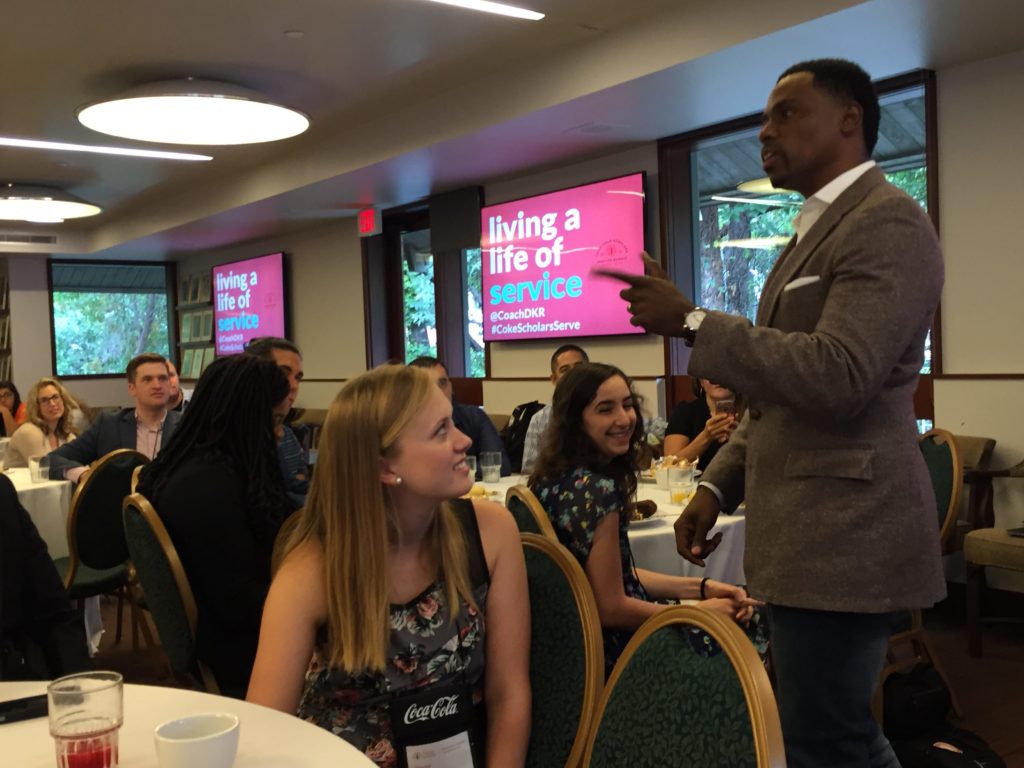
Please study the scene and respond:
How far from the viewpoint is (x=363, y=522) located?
1.47 meters

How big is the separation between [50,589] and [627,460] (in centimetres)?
144

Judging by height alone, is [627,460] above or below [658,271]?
below

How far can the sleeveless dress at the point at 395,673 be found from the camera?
4.83ft

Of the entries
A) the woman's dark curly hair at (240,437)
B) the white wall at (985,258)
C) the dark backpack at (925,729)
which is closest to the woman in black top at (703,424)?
the dark backpack at (925,729)

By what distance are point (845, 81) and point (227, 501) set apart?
1643 mm

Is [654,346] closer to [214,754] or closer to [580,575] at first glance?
[580,575]

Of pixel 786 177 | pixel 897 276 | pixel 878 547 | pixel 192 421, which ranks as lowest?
pixel 878 547

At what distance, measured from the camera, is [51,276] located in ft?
38.1

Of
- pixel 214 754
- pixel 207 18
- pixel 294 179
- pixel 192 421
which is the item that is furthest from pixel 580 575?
pixel 294 179

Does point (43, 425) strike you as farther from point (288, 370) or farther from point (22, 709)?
point (22, 709)

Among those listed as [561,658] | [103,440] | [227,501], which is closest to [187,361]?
[103,440]

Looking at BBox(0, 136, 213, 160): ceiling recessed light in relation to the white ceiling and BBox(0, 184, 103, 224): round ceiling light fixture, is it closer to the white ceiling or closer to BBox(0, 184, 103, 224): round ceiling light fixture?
the white ceiling

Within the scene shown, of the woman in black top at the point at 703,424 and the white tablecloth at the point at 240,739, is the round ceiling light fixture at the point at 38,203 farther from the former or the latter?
the white tablecloth at the point at 240,739

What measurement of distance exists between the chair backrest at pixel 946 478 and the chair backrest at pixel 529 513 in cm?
164
